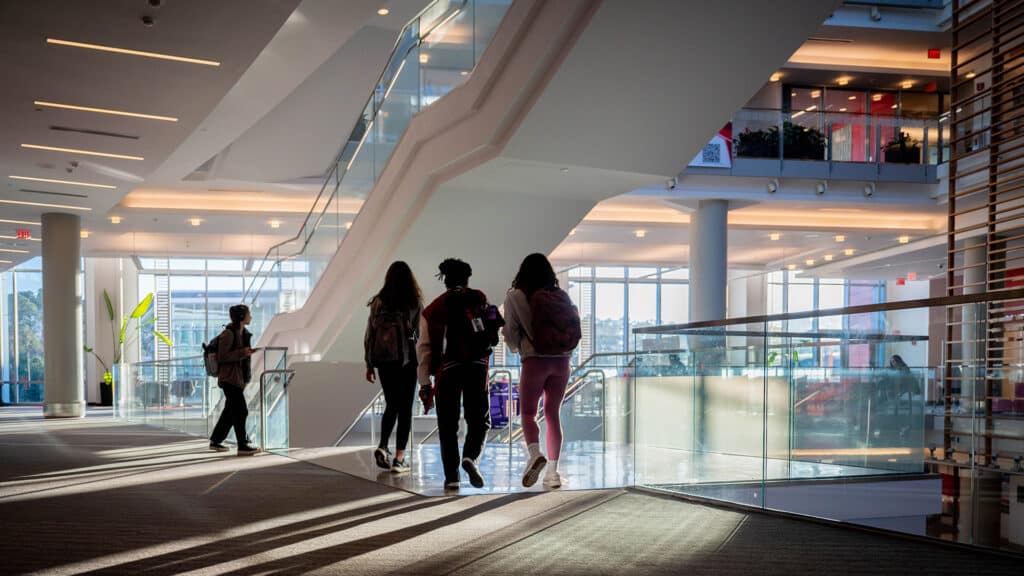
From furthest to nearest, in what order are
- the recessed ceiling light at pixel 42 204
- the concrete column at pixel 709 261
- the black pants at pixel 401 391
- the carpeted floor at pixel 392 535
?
the concrete column at pixel 709 261
the recessed ceiling light at pixel 42 204
the black pants at pixel 401 391
the carpeted floor at pixel 392 535

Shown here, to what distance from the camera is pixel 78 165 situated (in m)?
12.4

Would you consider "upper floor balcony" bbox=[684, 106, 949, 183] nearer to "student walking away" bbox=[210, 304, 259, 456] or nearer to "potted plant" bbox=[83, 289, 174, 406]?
"student walking away" bbox=[210, 304, 259, 456]

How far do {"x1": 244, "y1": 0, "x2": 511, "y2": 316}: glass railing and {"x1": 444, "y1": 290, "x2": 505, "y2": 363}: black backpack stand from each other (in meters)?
2.46

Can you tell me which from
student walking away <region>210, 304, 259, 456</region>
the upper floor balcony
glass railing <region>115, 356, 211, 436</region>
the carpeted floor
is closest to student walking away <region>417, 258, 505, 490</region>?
the carpeted floor

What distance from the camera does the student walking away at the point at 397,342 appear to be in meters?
6.53

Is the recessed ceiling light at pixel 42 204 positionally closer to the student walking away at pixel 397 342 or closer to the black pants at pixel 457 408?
the student walking away at pixel 397 342

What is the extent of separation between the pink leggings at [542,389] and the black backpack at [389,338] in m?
1.07

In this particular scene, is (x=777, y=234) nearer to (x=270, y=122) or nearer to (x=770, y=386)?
(x=270, y=122)

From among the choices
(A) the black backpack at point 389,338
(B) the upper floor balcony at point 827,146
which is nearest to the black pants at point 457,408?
(A) the black backpack at point 389,338

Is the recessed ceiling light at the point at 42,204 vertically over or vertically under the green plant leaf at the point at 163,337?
over

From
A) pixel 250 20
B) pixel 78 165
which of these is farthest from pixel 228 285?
pixel 250 20

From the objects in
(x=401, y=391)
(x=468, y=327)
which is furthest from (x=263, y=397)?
(x=468, y=327)

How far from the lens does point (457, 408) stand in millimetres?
5949

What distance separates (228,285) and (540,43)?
2205cm
